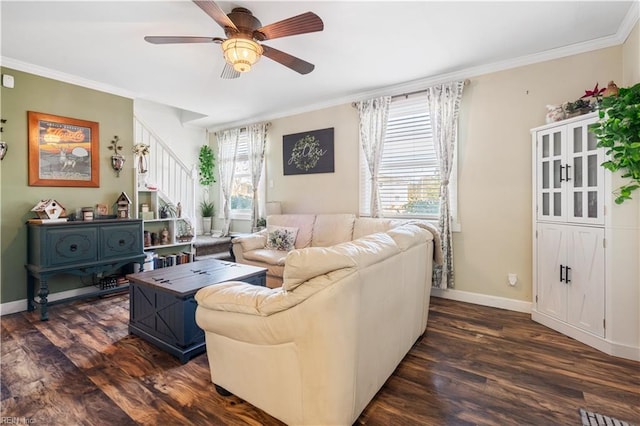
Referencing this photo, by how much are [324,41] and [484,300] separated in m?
3.35

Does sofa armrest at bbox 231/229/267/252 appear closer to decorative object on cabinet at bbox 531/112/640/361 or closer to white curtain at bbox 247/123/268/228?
white curtain at bbox 247/123/268/228

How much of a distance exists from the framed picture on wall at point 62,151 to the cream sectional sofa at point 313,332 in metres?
3.32

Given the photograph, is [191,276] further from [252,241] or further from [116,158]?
Result: [116,158]

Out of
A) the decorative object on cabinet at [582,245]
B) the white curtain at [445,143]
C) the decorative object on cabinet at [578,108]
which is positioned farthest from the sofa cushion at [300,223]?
the decorative object on cabinet at [578,108]

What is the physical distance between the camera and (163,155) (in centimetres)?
525

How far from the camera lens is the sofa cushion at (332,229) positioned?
13.3 feet

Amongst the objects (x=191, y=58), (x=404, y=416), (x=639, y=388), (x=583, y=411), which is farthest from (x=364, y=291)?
(x=191, y=58)

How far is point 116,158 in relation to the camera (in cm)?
Answer: 412

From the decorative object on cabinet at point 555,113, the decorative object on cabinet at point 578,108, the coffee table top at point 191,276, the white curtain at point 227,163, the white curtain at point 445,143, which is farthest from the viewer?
the white curtain at point 227,163

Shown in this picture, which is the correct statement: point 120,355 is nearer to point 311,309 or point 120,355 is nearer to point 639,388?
point 311,309

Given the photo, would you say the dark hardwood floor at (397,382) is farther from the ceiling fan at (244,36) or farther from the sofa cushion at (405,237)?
the ceiling fan at (244,36)

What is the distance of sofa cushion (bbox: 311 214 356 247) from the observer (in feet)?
13.3

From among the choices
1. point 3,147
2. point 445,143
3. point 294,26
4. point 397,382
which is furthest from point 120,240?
point 445,143

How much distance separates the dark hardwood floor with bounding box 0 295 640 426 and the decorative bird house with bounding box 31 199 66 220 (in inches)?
48.8
